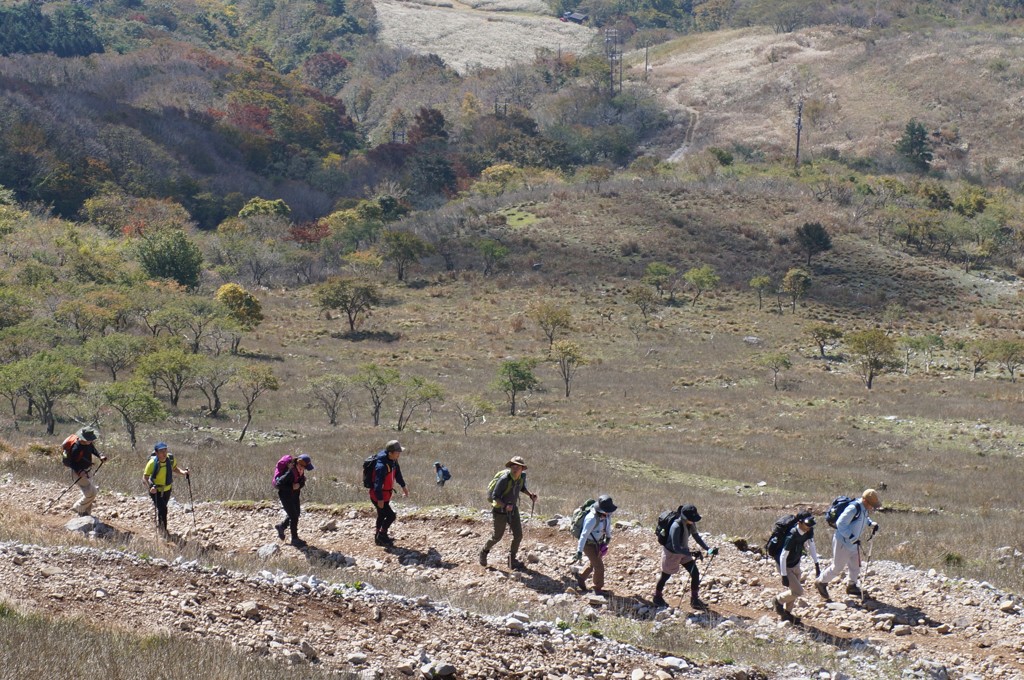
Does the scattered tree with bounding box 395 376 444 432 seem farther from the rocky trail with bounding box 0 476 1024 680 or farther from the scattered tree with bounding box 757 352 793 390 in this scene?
the rocky trail with bounding box 0 476 1024 680

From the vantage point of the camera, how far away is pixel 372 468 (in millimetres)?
12602

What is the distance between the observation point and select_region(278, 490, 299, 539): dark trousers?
1268 cm

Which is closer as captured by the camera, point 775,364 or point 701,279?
point 775,364

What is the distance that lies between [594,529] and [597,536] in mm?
126

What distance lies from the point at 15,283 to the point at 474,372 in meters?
26.8

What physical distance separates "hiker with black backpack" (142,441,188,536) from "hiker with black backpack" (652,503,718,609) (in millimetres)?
6360

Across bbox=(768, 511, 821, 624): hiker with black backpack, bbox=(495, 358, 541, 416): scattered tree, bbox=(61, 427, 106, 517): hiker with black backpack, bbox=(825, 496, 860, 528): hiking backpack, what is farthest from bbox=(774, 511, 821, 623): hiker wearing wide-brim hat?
bbox=(495, 358, 541, 416): scattered tree

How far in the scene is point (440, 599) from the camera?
10.3 m

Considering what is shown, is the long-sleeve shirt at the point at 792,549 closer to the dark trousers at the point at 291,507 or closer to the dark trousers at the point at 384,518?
the dark trousers at the point at 384,518

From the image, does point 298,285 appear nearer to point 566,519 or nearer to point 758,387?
point 758,387

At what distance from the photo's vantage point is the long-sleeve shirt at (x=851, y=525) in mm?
11414

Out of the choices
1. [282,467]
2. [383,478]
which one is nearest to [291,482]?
[282,467]

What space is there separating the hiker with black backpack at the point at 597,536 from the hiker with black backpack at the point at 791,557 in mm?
1923

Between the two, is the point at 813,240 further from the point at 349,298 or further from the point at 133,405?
the point at 133,405
